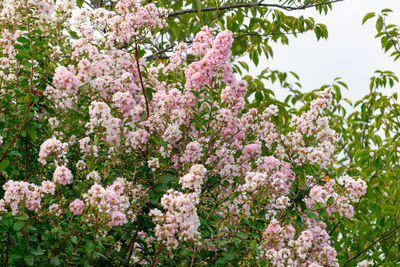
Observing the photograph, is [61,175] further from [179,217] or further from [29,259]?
[179,217]

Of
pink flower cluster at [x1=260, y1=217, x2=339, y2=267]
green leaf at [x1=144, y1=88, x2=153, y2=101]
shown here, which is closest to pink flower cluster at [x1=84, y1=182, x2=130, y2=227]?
pink flower cluster at [x1=260, y1=217, x2=339, y2=267]

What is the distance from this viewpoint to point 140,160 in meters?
3.78

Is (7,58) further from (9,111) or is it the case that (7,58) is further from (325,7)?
(325,7)

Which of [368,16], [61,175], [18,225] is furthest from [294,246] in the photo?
[368,16]

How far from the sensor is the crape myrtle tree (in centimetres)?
285

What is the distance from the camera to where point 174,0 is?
585cm

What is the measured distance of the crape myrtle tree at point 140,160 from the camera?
9.34ft

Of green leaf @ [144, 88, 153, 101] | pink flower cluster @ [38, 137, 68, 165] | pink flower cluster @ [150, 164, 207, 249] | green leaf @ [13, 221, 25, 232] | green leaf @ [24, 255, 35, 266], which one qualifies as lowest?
green leaf @ [24, 255, 35, 266]

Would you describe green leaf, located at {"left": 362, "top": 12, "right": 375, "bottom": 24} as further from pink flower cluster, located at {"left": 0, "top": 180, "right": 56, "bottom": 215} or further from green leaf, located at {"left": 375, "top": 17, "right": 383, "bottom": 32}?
pink flower cluster, located at {"left": 0, "top": 180, "right": 56, "bottom": 215}

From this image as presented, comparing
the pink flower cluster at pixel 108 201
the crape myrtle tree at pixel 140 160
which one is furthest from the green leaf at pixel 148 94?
the pink flower cluster at pixel 108 201

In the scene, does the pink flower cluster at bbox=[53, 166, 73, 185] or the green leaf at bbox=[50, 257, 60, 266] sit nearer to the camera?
the green leaf at bbox=[50, 257, 60, 266]

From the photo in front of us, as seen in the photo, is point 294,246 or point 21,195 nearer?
point 21,195

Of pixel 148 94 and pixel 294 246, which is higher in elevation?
pixel 148 94

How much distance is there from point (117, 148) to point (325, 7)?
3.62m
